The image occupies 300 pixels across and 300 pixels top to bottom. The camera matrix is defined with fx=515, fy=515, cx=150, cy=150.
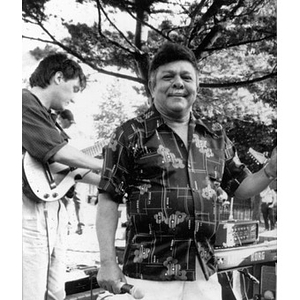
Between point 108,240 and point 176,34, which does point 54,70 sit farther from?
point 108,240

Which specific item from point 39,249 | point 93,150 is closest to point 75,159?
point 93,150

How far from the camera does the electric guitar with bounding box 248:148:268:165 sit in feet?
8.95

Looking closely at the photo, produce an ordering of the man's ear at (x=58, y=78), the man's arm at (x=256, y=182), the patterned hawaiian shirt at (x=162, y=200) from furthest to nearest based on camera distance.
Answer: the man's arm at (x=256, y=182) → the man's ear at (x=58, y=78) → the patterned hawaiian shirt at (x=162, y=200)

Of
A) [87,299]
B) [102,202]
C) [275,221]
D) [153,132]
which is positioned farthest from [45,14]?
[275,221]

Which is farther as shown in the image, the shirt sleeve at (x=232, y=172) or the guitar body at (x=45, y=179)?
the shirt sleeve at (x=232, y=172)

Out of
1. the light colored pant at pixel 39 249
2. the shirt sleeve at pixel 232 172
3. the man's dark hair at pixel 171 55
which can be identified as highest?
the man's dark hair at pixel 171 55

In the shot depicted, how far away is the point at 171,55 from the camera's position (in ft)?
8.48

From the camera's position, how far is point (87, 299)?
2.55 meters

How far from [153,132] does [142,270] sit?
0.67 metres

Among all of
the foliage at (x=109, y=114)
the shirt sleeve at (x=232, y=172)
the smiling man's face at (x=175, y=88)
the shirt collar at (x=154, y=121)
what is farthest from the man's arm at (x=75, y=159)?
the shirt sleeve at (x=232, y=172)

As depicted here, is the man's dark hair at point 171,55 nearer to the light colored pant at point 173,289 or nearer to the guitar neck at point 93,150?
the guitar neck at point 93,150

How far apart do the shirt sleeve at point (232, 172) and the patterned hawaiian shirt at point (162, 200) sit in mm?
130

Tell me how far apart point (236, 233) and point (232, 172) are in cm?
32

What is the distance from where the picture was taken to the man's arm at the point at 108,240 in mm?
2492
